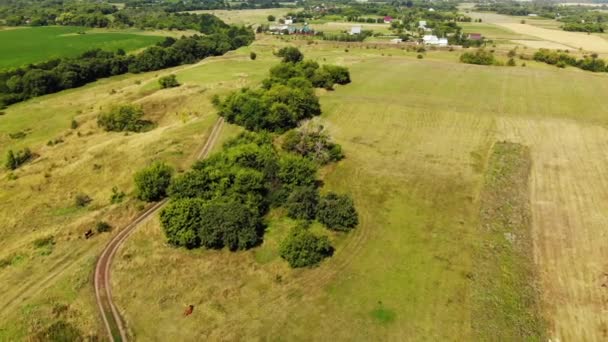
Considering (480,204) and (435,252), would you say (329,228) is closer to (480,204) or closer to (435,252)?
(435,252)

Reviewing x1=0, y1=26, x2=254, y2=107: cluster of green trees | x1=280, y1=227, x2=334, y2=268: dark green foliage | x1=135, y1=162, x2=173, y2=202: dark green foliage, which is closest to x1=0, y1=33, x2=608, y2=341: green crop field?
x1=280, y1=227, x2=334, y2=268: dark green foliage

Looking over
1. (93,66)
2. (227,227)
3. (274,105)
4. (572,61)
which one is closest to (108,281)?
(227,227)

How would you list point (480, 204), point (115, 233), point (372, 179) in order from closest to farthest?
point (115, 233) < point (480, 204) < point (372, 179)

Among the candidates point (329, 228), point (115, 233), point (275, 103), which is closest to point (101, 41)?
point (275, 103)

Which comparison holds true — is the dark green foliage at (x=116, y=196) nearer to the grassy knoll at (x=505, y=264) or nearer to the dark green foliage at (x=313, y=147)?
the dark green foliage at (x=313, y=147)

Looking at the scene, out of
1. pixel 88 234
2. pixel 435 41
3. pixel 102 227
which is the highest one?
pixel 435 41

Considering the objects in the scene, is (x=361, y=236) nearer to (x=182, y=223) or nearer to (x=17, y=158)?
(x=182, y=223)

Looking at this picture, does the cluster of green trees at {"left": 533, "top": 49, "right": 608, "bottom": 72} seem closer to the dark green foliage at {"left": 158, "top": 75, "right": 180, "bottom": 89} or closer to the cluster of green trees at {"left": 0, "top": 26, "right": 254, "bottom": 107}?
the cluster of green trees at {"left": 0, "top": 26, "right": 254, "bottom": 107}

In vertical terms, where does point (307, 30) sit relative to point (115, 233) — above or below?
above
